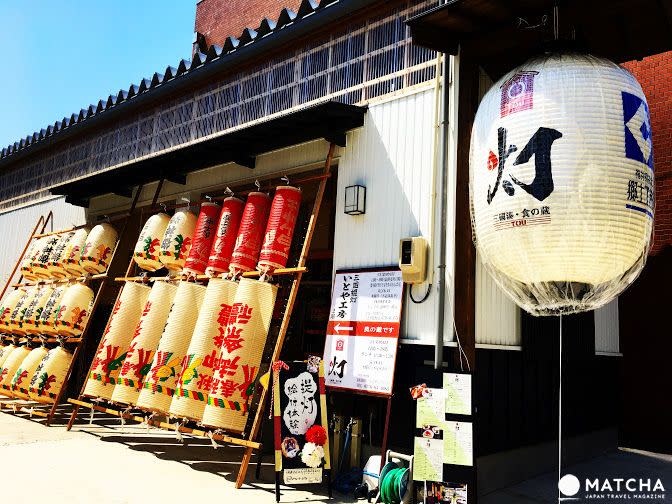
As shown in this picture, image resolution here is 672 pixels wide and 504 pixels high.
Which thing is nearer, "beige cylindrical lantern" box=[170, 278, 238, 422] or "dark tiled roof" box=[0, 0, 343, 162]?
"beige cylindrical lantern" box=[170, 278, 238, 422]

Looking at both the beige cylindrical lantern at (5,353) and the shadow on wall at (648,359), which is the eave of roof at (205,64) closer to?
the beige cylindrical lantern at (5,353)

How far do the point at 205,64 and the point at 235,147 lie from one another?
2.52 m

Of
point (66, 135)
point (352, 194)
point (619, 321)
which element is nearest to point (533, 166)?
point (352, 194)

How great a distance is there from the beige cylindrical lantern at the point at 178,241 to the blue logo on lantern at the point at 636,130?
21.0 feet

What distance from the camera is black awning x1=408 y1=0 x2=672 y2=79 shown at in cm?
526

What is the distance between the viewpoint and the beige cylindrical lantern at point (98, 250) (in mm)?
10070

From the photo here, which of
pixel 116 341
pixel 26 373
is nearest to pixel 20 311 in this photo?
pixel 26 373

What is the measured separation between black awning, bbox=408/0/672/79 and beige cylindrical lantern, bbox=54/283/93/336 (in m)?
7.44

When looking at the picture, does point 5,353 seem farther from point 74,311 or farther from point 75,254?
point 75,254

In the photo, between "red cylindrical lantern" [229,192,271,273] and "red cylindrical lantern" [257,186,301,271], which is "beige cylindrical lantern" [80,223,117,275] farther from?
"red cylindrical lantern" [257,186,301,271]

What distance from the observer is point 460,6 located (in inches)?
213

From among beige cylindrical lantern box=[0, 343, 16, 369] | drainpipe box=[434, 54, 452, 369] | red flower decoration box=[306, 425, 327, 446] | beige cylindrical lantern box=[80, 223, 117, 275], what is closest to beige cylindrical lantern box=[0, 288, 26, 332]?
beige cylindrical lantern box=[0, 343, 16, 369]

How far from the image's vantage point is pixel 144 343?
796 cm

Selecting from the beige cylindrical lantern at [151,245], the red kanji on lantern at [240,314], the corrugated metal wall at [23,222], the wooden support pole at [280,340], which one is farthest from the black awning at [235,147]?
the red kanji on lantern at [240,314]
